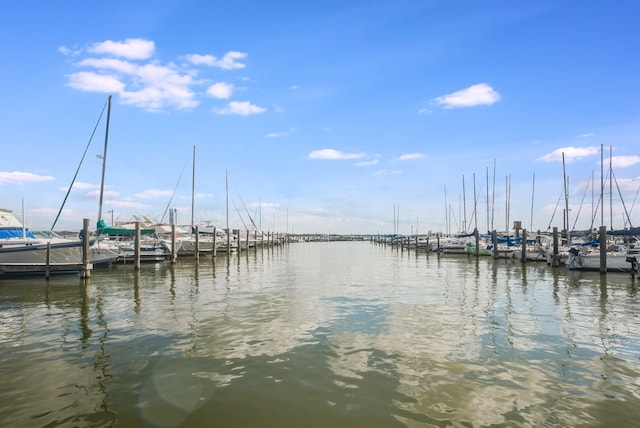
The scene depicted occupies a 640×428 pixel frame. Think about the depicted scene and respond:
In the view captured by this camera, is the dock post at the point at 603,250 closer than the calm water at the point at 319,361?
No

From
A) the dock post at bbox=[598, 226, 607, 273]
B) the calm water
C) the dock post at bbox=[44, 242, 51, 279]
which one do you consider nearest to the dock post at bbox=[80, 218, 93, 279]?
the dock post at bbox=[44, 242, 51, 279]

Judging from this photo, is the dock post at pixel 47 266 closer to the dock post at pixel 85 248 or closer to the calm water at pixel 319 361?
the dock post at pixel 85 248

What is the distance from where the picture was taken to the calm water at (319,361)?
6586 millimetres

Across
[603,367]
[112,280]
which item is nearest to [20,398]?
[603,367]

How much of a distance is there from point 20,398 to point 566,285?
Answer: 25.4 meters

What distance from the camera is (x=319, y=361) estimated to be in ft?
30.2

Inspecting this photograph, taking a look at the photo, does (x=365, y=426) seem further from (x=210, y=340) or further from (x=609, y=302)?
(x=609, y=302)

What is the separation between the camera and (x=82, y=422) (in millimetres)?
6227

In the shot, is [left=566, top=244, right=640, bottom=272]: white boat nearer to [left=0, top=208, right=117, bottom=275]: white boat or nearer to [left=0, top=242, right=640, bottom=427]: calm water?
[left=0, top=242, right=640, bottom=427]: calm water

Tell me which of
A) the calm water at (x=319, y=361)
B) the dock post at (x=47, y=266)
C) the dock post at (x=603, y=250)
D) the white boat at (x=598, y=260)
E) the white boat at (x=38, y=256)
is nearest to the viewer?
the calm water at (x=319, y=361)

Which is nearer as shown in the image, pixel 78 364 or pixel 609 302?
pixel 78 364

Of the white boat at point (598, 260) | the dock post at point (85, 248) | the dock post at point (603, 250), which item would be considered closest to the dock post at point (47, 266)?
the dock post at point (85, 248)

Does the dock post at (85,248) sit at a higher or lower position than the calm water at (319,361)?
higher

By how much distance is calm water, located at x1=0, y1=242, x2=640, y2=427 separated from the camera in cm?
659
